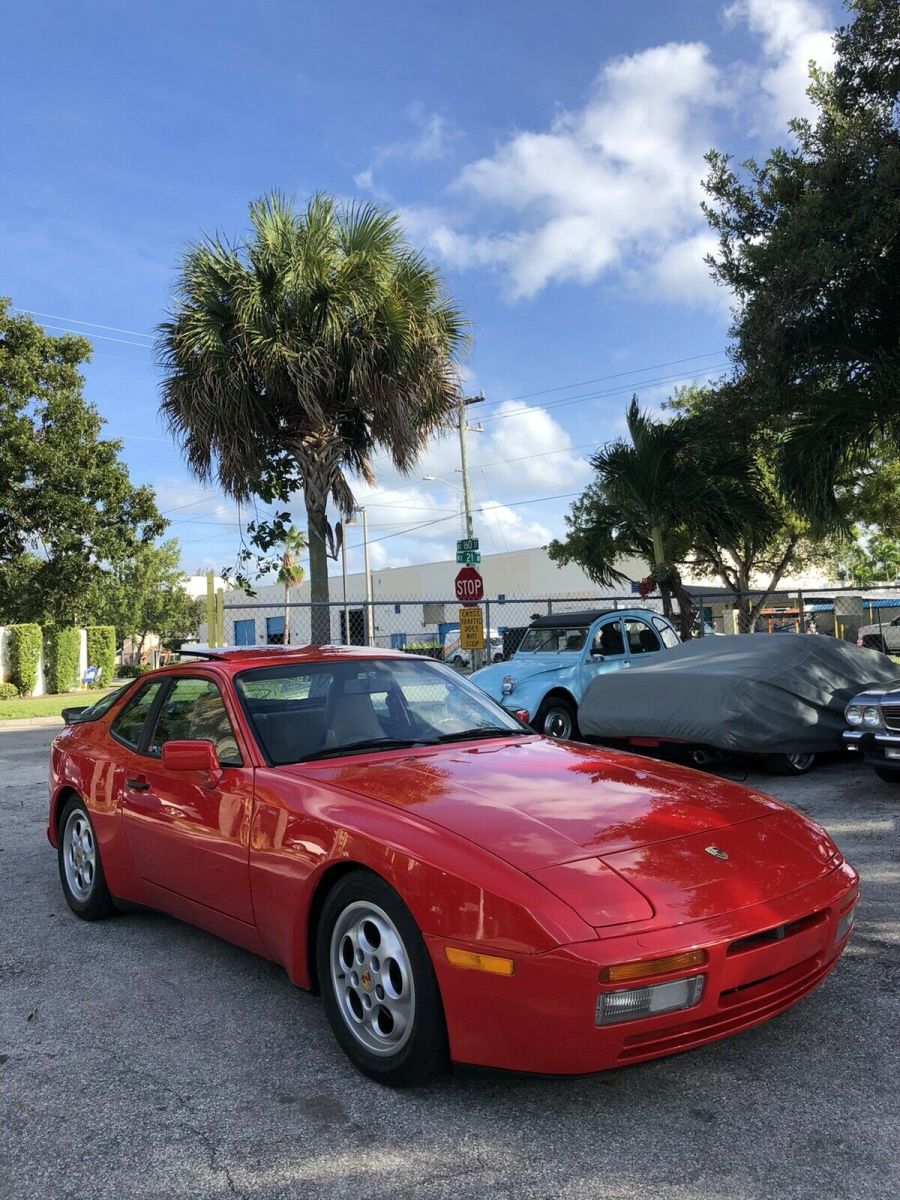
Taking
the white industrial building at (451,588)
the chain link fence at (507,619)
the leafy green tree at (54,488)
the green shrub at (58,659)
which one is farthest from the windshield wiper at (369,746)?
the white industrial building at (451,588)

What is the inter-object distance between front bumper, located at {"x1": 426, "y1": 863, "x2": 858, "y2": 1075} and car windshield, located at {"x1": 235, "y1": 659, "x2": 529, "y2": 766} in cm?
136

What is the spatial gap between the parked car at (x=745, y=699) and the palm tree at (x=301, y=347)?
5570 millimetres

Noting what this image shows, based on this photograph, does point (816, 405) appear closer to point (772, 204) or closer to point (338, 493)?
point (772, 204)

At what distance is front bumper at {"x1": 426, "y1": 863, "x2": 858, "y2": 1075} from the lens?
251 centimetres

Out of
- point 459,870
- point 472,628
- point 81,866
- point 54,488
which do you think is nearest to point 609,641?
point 472,628

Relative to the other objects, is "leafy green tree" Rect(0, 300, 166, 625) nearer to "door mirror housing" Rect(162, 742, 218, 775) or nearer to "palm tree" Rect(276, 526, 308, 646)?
"palm tree" Rect(276, 526, 308, 646)

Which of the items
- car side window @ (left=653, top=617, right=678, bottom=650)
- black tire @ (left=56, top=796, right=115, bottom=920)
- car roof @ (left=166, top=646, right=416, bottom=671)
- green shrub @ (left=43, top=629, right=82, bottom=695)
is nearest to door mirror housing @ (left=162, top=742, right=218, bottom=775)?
car roof @ (left=166, top=646, right=416, bottom=671)

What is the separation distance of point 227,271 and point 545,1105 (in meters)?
12.4

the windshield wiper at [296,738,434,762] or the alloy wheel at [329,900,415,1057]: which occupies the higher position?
the windshield wiper at [296,738,434,762]

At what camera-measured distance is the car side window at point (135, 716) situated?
15.6ft

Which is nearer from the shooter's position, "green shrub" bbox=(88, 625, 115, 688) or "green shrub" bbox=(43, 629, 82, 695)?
"green shrub" bbox=(43, 629, 82, 695)

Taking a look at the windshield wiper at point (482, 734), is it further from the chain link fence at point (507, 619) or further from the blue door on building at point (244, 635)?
the blue door on building at point (244, 635)

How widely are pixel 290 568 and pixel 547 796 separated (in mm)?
19962

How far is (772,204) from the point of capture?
12227 millimetres
